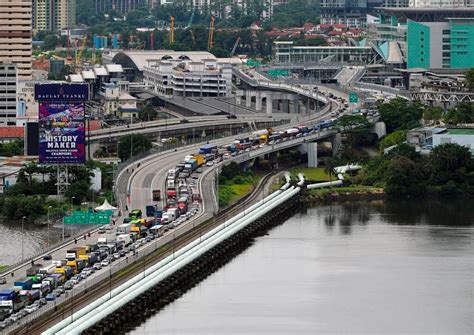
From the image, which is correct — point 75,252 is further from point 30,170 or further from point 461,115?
point 461,115

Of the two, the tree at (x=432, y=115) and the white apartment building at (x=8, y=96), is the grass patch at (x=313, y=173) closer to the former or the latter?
the tree at (x=432, y=115)

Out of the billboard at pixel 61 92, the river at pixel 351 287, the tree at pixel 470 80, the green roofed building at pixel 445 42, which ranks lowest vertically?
the river at pixel 351 287

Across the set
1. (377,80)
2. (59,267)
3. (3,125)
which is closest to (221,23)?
(377,80)

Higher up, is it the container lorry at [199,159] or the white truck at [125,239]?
the container lorry at [199,159]

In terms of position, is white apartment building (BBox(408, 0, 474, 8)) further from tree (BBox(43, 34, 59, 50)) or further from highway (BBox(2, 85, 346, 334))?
tree (BBox(43, 34, 59, 50))

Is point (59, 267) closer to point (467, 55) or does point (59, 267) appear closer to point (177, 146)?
point (177, 146)

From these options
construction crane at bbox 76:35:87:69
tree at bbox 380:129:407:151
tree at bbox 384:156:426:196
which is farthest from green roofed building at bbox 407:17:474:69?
tree at bbox 384:156:426:196

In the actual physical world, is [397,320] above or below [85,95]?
below

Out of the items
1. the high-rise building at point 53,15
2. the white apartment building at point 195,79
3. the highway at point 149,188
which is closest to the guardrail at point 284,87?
the white apartment building at point 195,79
